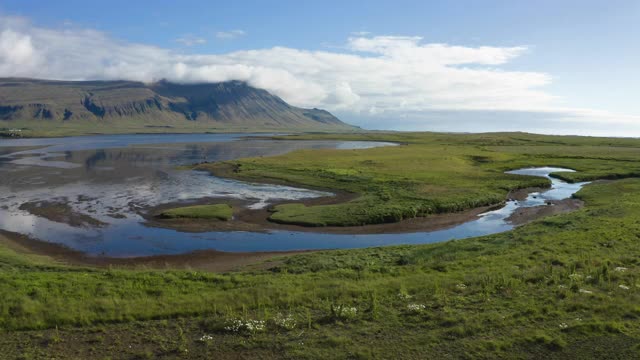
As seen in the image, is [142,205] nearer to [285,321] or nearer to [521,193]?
[285,321]

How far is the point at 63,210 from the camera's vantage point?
203 feet

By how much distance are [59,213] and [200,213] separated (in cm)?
1958

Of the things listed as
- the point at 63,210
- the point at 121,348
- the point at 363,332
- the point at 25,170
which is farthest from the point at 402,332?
the point at 25,170

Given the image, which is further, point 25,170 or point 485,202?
point 25,170

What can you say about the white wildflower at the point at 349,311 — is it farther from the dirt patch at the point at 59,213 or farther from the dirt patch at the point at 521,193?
the dirt patch at the point at 521,193

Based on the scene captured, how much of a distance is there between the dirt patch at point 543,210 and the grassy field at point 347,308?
65.7 ft

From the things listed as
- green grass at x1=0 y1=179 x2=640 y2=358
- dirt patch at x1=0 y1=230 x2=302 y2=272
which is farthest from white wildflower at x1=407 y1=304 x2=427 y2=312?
dirt patch at x1=0 y1=230 x2=302 y2=272

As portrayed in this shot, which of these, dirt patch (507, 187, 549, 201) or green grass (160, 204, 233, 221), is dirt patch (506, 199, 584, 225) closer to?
dirt patch (507, 187, 549, 201)

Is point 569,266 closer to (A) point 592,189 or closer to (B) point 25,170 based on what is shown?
(A) point 592,189

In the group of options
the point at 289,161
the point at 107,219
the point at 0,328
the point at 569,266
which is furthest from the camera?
the point at 289,161

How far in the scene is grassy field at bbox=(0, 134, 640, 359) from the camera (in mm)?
19109

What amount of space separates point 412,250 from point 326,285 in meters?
14.4

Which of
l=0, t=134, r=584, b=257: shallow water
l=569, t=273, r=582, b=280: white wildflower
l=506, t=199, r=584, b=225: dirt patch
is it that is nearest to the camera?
l=569, t=273, r=582, b=280: white wildflower

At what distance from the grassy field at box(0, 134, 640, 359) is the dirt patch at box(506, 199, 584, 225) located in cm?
2004
